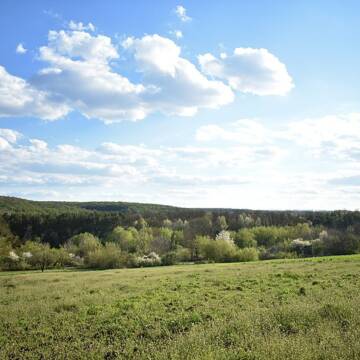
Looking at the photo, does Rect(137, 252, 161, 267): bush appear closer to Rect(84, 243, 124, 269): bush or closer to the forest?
the forest

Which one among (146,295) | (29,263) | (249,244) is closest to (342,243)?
(249,244)

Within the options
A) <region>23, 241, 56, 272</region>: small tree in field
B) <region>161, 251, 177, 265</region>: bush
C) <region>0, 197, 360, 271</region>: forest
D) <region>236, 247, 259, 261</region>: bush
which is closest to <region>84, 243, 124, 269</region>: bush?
<region>0, 197, 360, 271</region>: forest

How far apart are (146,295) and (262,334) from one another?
1089 centimetres

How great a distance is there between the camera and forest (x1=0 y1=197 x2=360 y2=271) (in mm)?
79500

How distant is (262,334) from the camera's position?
1098 cm

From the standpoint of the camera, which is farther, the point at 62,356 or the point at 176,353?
the point at 62,356

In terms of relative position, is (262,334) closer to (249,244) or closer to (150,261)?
(150,261)

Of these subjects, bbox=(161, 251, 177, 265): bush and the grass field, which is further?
bbox=(161, 251, 177, 265): bush

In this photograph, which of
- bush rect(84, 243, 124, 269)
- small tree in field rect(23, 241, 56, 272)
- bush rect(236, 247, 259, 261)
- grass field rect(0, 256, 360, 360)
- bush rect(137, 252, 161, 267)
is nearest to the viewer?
grass field rect(0, 256, 360, 360)

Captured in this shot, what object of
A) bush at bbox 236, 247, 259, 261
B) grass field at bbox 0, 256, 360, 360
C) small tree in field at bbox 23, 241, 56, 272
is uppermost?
grass field at bbox 0, 256, 360, 360

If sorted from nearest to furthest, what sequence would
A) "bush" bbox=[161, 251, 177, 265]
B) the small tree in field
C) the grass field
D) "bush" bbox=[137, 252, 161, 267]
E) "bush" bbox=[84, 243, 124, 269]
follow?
1. the grass field
2. the small tree in field
3. "bush" bbox=[84, 243, 124, 269]
4. "bush" bbox=[137, 252, 161, 267]
5. "bush" bbox=[161, 251, 177, 265]

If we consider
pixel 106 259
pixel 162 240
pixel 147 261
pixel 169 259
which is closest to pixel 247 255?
pixel 169 259

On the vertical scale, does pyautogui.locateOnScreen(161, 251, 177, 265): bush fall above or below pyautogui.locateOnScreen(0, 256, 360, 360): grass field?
below

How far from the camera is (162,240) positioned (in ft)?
361
